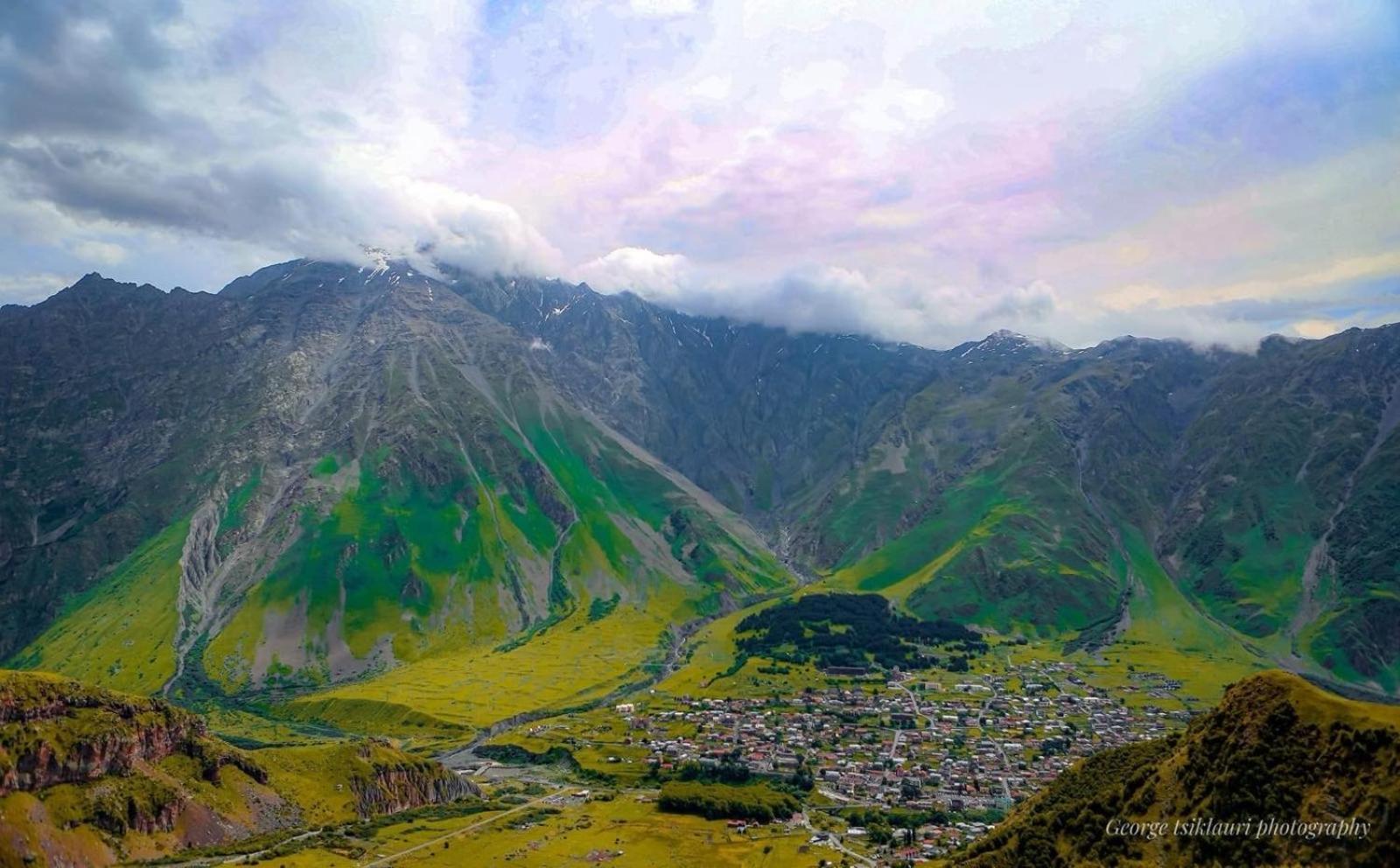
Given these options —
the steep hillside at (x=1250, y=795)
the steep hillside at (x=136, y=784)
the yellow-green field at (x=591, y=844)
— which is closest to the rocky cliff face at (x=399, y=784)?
the steep hillside at (x=136, y=784)

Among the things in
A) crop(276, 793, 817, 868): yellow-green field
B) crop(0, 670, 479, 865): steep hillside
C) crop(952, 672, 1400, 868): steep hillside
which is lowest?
crop(276, 793, 817, 868): yellow-green field

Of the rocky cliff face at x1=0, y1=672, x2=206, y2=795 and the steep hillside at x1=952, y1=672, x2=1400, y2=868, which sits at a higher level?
the steep hillside at x1=952, y1=672, x2=1400, y2=868

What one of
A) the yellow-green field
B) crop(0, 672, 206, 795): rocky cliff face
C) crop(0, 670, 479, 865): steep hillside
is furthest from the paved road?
crop(0, 672, 206, 795): rocky cliff face

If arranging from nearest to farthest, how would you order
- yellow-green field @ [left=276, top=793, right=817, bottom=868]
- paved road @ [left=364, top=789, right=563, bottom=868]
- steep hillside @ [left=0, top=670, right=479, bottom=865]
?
1. steep hillside @ [left=0, top=670, right=479, bottom=865]
2. paved road @ [left=364, top=789, right=563, bottom=868]
3. yellow-green field @ [left=276, top=793, right=817, bottom=868]

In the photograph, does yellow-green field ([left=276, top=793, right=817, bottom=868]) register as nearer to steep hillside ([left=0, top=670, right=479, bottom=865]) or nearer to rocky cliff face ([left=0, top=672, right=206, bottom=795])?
steep hillside ([left=0, top=670, right=479, bottom=865])

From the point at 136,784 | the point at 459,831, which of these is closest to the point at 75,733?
the point at 136,784

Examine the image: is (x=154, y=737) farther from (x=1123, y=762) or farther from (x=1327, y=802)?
(x=1327, y=802)
